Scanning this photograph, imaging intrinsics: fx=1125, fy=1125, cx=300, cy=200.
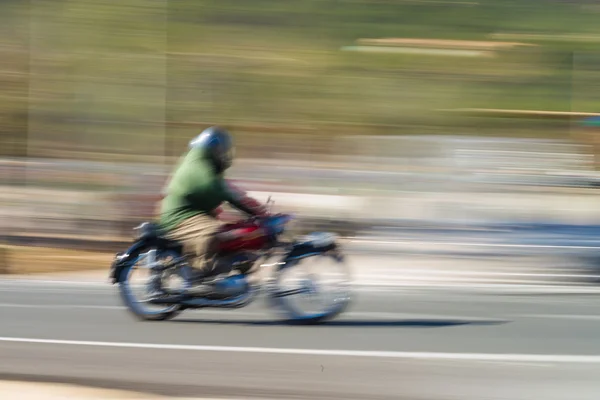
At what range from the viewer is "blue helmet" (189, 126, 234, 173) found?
8.73 m

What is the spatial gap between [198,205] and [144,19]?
26.2 metres

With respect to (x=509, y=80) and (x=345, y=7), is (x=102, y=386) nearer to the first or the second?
(x=509, y=80)

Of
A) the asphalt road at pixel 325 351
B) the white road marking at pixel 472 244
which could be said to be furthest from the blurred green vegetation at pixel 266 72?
the asphalt road at pixel 325 351

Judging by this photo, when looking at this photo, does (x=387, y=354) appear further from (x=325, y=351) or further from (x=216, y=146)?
(x=216, y=146)

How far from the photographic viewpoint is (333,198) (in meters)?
18.9

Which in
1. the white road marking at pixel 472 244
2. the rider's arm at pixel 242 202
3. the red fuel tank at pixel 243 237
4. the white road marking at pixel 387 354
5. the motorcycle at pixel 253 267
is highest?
the rider's arm at pixel 242 202

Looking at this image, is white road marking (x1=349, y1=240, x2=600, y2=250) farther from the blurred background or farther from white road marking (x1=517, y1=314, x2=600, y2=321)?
white road marking (x1=517, y1=314, x2=600, y2=321)

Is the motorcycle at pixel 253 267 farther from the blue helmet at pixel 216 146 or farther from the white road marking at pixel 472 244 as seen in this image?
the white road marking at pixel 472 244

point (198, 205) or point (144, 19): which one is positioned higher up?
point (144, 19)

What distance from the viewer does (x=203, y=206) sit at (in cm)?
877

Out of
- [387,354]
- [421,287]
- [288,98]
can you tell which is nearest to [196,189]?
[387,354]

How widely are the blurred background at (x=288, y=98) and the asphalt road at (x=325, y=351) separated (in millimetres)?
6869

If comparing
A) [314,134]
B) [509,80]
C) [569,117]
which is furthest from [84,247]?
[509,80]

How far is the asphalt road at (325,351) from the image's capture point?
258 inches
